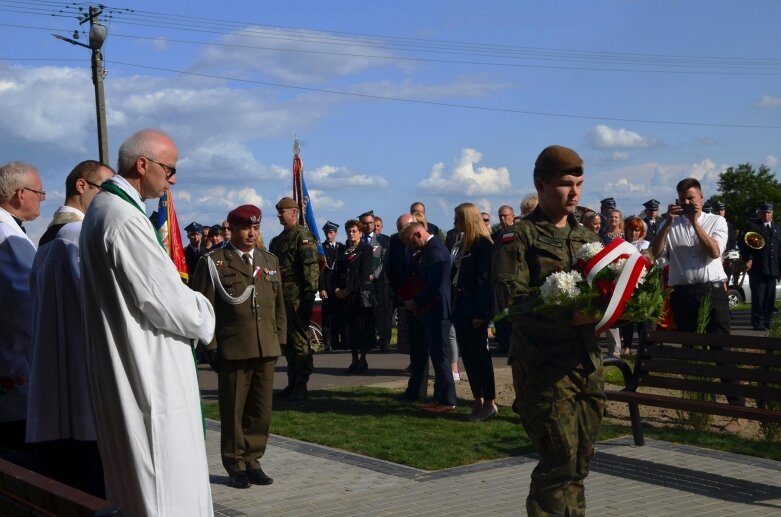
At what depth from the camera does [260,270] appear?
857 cm

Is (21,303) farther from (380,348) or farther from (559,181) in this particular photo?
(380,348)

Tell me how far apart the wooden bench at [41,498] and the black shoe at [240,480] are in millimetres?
4148

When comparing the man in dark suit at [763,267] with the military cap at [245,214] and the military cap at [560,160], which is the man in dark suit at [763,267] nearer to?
the military cap at [245,214]

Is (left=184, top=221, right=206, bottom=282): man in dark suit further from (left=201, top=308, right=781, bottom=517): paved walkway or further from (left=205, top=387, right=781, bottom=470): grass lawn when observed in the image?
(left=201, top=308, right=781, bottom=517): paved walkway

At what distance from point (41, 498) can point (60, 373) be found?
5.63 ft

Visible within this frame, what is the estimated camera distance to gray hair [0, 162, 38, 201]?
229 inches

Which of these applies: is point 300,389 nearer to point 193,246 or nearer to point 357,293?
A: point 357,293

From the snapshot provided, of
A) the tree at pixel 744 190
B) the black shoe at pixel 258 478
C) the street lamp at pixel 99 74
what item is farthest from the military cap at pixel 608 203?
the tree at pixel 744 190

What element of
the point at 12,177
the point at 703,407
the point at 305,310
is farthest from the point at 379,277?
the point at 12,177

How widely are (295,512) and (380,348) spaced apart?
11580 millimetres

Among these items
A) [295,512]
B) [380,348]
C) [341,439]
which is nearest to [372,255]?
[380,348]

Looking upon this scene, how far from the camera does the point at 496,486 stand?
24.8ft

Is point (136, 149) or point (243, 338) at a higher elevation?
point (136, 149)

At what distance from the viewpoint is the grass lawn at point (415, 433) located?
868 centimetres
